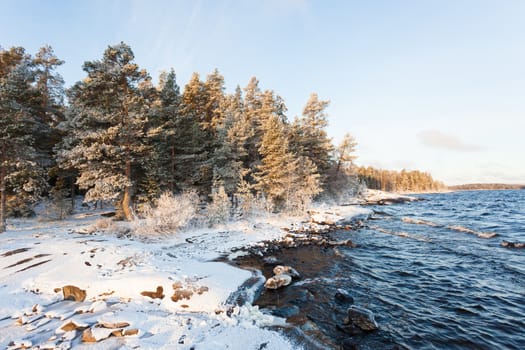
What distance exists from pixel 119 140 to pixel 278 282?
1529 centimetres

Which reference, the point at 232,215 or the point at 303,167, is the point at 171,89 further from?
the point at 303,167

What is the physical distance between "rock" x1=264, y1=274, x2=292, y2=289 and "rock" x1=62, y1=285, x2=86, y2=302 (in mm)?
6036

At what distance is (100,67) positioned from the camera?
611 inches

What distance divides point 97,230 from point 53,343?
10.8m

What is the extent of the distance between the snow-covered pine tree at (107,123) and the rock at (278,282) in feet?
40.2

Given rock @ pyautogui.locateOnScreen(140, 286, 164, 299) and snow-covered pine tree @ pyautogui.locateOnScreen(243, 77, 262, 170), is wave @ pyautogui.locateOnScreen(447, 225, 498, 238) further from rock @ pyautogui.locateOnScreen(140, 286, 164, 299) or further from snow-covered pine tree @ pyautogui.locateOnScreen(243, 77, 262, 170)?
rock @ pyautogui.locateOnScreen(140, 286, 164, 299)

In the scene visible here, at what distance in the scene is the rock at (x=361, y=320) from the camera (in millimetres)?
6441

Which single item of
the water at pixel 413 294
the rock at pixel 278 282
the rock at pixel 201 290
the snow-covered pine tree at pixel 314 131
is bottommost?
the water at pixel 413 294

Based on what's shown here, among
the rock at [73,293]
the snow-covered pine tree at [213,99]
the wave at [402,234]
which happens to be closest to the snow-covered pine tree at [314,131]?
the snow-covered pine tree at [213,99]

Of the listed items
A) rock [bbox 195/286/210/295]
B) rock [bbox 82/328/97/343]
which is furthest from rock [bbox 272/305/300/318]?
rock [bbox 82/328/97/343]

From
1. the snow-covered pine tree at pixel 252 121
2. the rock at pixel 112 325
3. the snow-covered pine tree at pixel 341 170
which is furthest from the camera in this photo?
the snow-covered pine tree at pixel 341 170

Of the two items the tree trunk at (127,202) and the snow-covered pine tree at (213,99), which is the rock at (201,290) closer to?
the tree trunk at (127,202)

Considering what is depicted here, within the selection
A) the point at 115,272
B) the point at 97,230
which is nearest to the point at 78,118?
the point at 97,230

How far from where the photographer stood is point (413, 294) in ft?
28.8
